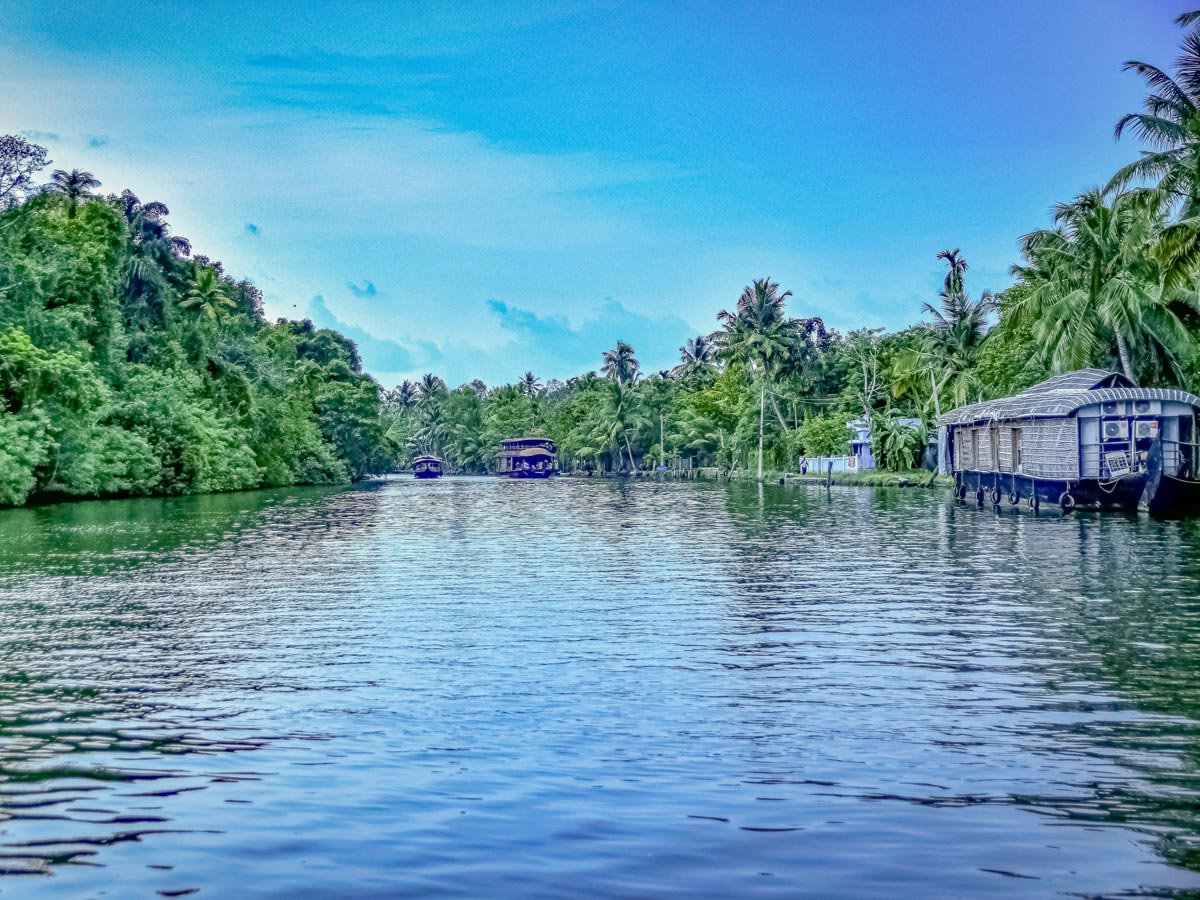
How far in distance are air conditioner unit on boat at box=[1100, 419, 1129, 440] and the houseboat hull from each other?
5.29 feet

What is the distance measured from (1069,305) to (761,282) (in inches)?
1923

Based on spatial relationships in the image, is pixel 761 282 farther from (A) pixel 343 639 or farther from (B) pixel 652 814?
(B) pixel 652 814

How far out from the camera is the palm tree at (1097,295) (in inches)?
1784

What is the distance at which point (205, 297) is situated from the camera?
72.7m

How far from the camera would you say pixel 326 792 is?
7.92m

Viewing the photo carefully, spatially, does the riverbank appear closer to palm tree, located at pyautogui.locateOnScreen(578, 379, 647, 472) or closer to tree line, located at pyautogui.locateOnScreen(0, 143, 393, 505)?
tree line, located at pyautogui.locateOnScreen(0, 143, 393, 505)

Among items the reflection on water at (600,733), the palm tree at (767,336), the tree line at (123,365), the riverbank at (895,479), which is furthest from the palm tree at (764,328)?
the reflection on water at (600,733)

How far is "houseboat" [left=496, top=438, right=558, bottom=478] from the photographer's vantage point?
135125mm

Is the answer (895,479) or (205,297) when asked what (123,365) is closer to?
(205,297)

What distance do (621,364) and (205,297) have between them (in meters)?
63.2

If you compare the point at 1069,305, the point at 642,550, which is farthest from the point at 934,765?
the point at 1069,305

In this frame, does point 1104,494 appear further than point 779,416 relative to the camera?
No

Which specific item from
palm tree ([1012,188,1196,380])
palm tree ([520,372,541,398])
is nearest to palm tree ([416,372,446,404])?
palm tree ([520,372,541,398])

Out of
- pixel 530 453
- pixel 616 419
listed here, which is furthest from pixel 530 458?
pixel 616 419
